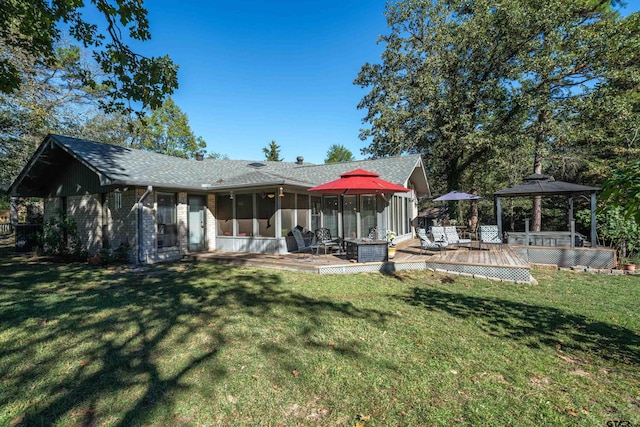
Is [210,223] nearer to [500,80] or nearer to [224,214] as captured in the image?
[224,214]

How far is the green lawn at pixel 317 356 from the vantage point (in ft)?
8.70

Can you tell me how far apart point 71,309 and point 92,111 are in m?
20.9

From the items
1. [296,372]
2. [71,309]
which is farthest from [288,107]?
[296,372]

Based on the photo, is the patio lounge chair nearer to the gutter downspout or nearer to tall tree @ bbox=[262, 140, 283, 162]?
the gutter downspout

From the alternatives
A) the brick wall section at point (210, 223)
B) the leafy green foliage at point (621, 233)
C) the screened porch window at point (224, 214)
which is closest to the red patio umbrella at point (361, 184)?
the screened porch window at point (224, 214)

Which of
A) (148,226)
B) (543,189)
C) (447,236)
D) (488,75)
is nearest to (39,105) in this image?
(148,226)

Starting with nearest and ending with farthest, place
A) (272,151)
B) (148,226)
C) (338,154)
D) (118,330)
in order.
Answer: (118,330) < (148,226) < (272,151) < (338,154)

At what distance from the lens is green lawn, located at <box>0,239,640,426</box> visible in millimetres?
2650

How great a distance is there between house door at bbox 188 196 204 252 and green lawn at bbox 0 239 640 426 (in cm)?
466

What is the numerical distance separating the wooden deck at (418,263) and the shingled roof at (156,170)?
8.69 feet

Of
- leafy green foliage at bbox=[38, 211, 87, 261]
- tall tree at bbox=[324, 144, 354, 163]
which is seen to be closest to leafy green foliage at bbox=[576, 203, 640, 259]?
leafy green foliage at bbox=[38, 211, 87, 261]

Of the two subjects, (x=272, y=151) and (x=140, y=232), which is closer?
(x=140, y=232)

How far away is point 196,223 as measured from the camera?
11.5 metres

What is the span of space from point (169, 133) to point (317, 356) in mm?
36220
